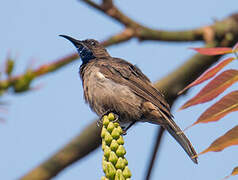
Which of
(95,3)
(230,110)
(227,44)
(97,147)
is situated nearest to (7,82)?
(95,3)

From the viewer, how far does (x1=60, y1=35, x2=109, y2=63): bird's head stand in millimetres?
6013

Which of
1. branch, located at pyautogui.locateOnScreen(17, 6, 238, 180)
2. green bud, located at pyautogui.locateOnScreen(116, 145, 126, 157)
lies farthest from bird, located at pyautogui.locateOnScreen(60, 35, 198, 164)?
green bud, located at pyautogui.locateOnScreen(116, 145, 126, 157)

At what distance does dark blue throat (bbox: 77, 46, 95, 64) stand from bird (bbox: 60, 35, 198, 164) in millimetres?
412

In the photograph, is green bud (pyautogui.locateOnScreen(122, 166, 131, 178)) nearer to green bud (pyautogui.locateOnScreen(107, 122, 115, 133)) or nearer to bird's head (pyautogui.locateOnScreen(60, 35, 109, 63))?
green bud (pyautogui.locateOnScreen(107, 122, 115, 133))

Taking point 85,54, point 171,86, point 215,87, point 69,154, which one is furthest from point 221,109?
point 85,54

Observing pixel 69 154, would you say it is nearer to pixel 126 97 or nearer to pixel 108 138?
pixel 126 97

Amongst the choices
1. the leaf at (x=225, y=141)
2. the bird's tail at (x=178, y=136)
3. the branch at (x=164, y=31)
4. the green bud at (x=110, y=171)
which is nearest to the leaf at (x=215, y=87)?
the leaf at (x=225, y=141)

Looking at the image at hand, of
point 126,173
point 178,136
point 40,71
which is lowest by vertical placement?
point 178,136

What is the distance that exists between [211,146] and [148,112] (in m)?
3.13

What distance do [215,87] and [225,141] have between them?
0.29 metres

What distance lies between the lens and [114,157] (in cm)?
211

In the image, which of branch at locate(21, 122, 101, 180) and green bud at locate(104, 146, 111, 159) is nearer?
green bud at locate(104, 146, 111, 159)

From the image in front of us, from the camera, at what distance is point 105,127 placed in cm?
245

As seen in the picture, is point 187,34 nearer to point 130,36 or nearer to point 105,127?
point 130,36
